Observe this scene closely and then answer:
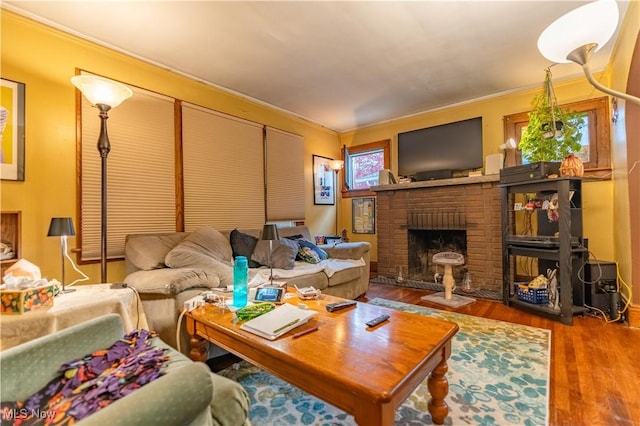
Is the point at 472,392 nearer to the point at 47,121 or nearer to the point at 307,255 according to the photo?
the point at 307,255

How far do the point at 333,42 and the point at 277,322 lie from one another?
2.38 meters

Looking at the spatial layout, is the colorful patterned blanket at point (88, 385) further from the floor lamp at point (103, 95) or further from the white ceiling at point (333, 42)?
the white ceiling at point (333, 42)

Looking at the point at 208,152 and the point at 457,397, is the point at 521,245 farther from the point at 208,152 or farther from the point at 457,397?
the point at 208,152

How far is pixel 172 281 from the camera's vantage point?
188 cm

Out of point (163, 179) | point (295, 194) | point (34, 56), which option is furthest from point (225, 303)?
point (295, 194)

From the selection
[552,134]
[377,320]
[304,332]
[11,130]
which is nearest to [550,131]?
[552,134]

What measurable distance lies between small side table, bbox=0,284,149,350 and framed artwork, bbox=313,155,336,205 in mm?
3296

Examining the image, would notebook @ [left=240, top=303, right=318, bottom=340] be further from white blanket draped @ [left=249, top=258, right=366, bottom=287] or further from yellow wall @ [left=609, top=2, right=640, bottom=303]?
yellow wall @ [left=609, top=2, right=640, bottom=303]

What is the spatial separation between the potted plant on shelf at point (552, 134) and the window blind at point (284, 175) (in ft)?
9.30

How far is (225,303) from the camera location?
5.57 feet

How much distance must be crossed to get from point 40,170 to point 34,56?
875 mm

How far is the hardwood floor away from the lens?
1400mm

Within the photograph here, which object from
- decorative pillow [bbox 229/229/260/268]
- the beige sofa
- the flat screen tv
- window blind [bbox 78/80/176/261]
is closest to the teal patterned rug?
the beige sofa

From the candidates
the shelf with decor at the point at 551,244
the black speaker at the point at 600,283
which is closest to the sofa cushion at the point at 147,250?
the shelf with decor at the point at 551,244
